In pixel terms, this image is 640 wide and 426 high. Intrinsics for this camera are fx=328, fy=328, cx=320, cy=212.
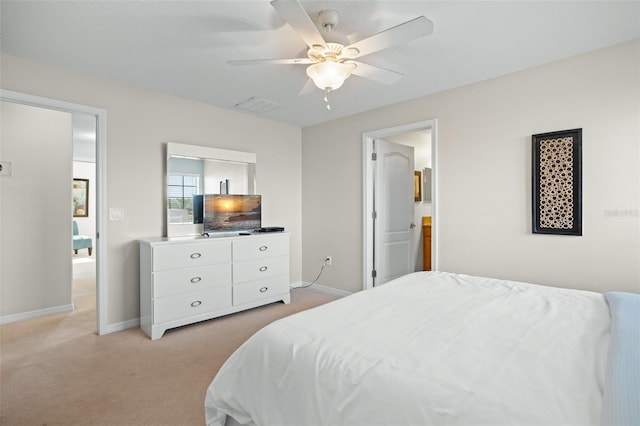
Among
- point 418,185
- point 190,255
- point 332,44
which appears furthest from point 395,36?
point 418,185

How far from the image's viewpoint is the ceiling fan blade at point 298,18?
5.09 ft

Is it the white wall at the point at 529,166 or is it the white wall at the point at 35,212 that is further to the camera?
the white wall at the point at 35,212

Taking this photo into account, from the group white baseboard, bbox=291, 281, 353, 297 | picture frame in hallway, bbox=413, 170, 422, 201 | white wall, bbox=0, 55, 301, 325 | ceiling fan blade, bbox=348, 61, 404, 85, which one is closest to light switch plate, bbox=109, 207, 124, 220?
white wall, bbox=0, 55, 301, 325

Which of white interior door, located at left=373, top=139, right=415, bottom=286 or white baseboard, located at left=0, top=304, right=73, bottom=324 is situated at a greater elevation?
white interior door, located at left=373, top=139, right=415, bottom=286

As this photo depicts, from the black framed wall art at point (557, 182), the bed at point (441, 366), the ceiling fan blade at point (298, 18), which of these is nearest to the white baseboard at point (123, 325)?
the bed at point (441, 366)

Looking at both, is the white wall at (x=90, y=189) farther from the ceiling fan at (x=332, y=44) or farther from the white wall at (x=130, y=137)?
the ceiling fan at (x=332, y=44)

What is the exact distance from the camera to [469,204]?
315 centimetres

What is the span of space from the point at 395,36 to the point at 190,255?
2535mm

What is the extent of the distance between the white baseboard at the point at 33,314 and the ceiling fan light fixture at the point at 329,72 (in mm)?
3789

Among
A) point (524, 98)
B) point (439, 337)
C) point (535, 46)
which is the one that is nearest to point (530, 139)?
point (524, 98)

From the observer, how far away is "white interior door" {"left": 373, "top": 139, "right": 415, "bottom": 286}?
4.09 metres

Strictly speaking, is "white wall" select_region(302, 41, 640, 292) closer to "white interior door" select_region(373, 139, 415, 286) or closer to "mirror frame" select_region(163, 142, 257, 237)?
"white interior door" select_region(373, 139, 415, 286)

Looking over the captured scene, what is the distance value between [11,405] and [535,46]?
13.7 ft

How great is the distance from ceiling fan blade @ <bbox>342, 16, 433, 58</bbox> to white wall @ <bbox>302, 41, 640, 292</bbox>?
1.62 meters
